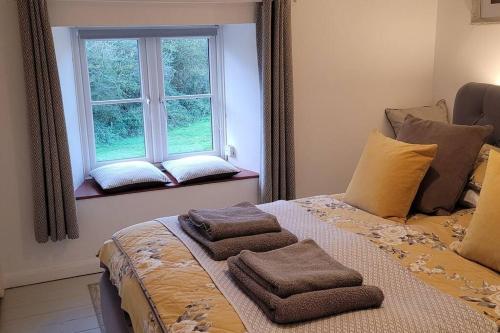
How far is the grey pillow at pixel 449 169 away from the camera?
2.70 meters

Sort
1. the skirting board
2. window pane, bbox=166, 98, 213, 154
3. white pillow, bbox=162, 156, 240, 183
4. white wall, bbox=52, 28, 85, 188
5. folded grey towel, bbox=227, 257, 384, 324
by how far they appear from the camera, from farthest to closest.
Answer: window pane, bbox=166, 98, 213, 154 < white pillow, bbox=162, 156, 240, 183 < white wall, bbox=52, 28, 85, 188 < the skirting board < folded grey towel, bbox=227, 257, 384, 324

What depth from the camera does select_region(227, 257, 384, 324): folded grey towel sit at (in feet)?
5.41

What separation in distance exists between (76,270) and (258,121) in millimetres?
1571

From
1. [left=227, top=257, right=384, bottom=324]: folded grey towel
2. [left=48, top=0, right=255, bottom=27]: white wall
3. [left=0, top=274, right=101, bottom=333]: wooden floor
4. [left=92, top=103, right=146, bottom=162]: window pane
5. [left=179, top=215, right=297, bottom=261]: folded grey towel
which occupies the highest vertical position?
[left=48, top=0, right=255, bottom=27]: white wall

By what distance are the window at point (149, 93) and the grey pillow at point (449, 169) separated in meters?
2.00

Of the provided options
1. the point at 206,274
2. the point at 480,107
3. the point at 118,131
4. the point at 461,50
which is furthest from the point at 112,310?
the point at 461,50

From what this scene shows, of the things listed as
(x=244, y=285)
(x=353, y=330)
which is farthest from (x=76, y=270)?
(x=353, y=330)

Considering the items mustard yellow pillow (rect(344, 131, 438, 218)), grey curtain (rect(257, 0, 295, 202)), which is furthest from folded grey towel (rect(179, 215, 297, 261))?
grey curtain (rect(257, 0, 295, 202))

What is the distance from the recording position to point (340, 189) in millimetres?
4199

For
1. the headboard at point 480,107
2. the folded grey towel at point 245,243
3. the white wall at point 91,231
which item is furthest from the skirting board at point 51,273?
the headboard at point 480,107

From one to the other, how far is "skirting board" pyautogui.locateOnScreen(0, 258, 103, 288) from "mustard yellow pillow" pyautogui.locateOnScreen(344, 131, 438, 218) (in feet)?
6.08

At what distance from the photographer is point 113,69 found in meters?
3.97

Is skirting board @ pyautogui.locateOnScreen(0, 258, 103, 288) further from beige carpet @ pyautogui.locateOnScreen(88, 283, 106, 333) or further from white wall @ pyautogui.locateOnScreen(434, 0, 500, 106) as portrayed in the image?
white wall @ pyautogui.locateOnScreen(434, 0, 500, 106)

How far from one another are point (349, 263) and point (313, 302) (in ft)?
1.47
